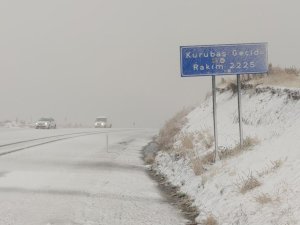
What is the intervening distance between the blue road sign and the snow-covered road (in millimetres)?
4192

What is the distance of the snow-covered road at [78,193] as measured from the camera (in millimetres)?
9961

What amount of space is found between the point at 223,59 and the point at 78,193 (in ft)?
22.2

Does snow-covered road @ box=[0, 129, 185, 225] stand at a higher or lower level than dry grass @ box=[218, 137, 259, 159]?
lower

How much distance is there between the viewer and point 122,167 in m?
20.0

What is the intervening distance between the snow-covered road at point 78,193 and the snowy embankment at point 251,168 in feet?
3.31

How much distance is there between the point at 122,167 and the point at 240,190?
34.4 ft

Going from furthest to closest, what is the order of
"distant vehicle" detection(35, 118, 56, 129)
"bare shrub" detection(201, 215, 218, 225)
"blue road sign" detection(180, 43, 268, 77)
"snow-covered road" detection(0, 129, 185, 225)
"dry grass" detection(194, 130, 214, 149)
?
"distant vehicle" detection(35, 118, 56, 129)
"dry grass" detection(194, 130, 214, 149)
"blue road sign" detection(180, 43, 268, 77)
"snow-covered road" detection(0, 129, 185, 225)
"bare shrub" detection(201, 215, 218, 225)

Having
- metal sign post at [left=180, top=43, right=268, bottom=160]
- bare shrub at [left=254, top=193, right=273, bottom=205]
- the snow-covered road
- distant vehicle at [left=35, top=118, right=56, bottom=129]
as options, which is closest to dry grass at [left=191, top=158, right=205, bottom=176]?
the snow-covered road

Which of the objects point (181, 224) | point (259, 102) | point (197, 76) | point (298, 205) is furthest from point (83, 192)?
point (259, 102)

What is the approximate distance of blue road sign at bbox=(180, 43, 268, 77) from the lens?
633 inches

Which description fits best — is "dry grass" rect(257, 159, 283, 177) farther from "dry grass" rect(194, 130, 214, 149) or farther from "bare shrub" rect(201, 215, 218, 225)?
"dry grass" rect(194, 130, 214, 149)

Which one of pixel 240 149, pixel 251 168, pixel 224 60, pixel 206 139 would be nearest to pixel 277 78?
pixel 206 139

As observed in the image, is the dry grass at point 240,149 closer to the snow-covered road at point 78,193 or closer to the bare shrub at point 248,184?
the snow-covered road at point 78,193

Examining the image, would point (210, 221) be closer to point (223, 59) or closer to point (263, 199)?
point (263, 199)
